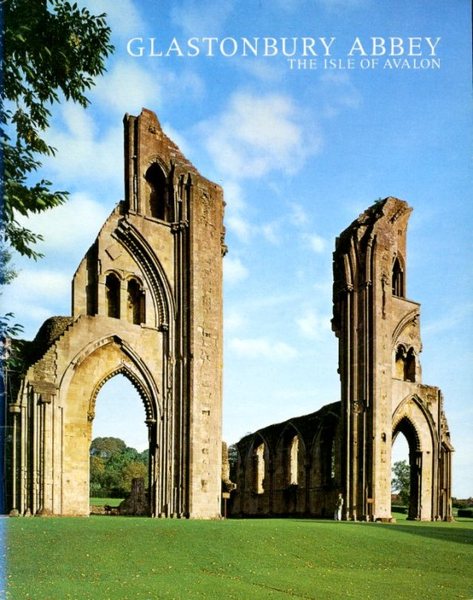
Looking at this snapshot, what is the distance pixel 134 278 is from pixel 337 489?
529 inches

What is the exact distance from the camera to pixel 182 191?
2603 centimetres

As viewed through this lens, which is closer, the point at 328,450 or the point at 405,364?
the point at 405,364

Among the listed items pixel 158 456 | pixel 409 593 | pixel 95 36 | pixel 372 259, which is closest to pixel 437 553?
pixel 409 593

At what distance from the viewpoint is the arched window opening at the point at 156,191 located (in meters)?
26.4

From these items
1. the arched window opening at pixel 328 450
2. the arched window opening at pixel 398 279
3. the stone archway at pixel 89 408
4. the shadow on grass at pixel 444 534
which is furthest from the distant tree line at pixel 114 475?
the shadow on grass at pixel 444 534

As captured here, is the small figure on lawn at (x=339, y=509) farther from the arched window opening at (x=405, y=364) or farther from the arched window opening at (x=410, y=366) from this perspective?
the arched window opening at (x=410, y=366)

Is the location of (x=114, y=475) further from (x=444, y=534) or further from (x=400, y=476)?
(x=444, y=534)

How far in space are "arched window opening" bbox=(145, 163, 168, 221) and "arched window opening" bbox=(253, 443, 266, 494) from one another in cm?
1800

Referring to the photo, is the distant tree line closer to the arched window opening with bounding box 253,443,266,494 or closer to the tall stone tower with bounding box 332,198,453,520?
the arched window opening with bounding box 253,443,266,494

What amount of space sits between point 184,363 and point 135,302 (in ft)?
9.40

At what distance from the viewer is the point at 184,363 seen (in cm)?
2483

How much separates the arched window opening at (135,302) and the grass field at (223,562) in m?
9.38

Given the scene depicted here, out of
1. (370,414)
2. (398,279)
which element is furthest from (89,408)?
(398,279)

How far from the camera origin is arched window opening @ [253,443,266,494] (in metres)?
38.9
